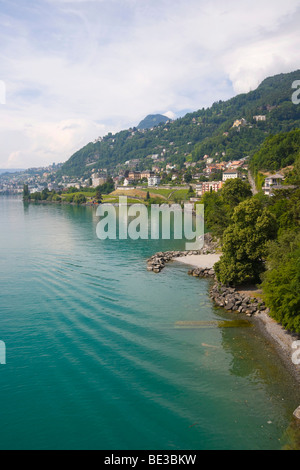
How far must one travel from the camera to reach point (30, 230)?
48.6 meters

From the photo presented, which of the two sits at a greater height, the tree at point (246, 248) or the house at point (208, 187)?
the house at point (208, 187)

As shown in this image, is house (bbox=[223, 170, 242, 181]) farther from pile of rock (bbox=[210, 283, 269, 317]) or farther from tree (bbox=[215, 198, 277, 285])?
pile of rock (bbox=[210, 283, 269, 317])

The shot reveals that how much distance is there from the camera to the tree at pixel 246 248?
2162cm

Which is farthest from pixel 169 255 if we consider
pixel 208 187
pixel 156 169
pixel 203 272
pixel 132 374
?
pixel 156 169

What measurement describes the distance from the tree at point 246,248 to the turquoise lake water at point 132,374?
2333mm

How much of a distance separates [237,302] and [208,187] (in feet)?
230

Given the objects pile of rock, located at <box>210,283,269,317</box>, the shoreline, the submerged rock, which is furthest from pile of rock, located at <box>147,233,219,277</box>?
the submerged rock

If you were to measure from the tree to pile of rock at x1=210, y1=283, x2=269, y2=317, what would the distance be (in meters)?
1.10

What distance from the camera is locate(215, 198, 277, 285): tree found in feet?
70.9

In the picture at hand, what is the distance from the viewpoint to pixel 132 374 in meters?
13.2

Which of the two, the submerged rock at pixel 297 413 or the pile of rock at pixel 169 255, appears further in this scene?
the pile of rock at pixel 169 255

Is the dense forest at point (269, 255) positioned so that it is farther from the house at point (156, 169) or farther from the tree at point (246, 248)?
the house at point (156, 169)

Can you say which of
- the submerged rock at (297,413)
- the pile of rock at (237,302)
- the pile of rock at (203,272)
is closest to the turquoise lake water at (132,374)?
the submerged rock at (297,413)

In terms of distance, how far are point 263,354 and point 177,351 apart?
3.74m
